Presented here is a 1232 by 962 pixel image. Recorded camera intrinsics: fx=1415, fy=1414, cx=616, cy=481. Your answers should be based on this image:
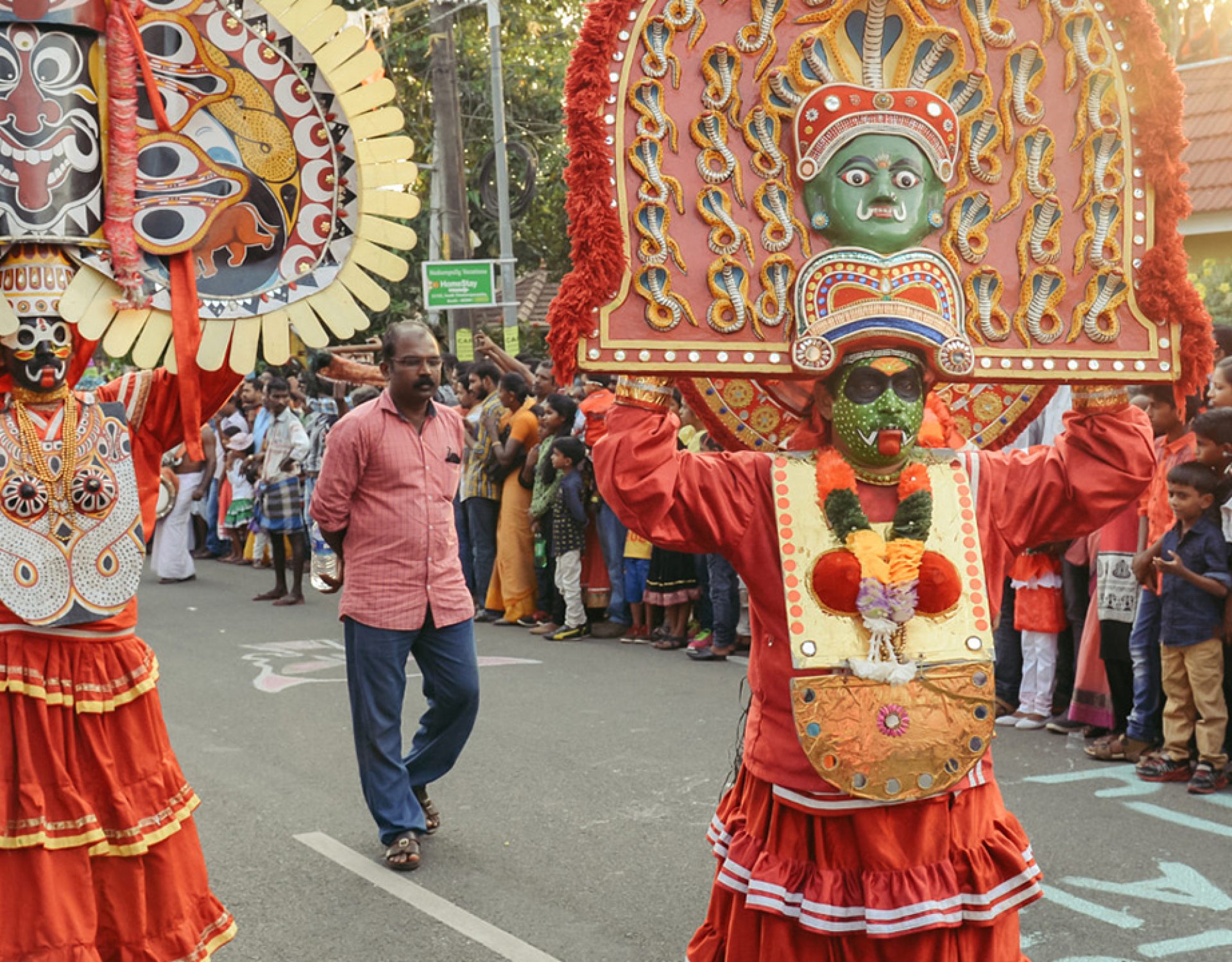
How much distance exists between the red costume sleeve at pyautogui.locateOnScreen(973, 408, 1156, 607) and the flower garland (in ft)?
0.78

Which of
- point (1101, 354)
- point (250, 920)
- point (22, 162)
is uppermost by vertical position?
point (22, 162)

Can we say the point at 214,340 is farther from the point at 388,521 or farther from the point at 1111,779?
the point at 1111,779

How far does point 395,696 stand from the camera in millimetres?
5426

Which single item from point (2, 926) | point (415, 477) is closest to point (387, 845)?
point (415, 477)

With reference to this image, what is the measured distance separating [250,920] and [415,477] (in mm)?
1735

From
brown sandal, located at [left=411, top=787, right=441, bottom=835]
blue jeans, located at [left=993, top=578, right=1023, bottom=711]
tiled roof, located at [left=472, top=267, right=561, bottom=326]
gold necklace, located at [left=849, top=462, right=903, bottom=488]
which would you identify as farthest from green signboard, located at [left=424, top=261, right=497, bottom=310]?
gold necklace, located at [left=849, top=462, right=903, bottom=488]

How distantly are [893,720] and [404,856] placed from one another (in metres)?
2.86

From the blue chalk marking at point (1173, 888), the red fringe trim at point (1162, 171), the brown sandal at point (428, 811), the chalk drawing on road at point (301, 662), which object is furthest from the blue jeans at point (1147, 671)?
the chalk drawing on road at point (301, 662)

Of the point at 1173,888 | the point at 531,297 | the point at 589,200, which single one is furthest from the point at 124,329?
the point at 531,297

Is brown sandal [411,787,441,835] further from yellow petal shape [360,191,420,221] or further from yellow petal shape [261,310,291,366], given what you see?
yellow petal shape [360,191,420,221]

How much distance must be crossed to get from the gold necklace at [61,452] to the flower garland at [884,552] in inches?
84.3

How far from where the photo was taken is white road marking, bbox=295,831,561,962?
15.0 ft

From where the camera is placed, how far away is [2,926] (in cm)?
379

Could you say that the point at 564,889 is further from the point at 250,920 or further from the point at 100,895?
the point at 100,895
